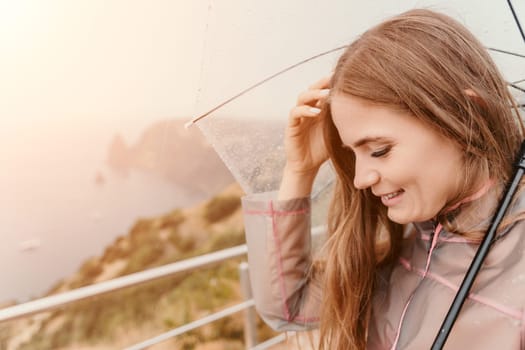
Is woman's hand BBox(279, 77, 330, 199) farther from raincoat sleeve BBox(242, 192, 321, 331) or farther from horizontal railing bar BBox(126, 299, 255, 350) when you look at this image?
horizontal railing bar BBox(126, 299, 255, 350)

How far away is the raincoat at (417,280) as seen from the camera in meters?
0.72

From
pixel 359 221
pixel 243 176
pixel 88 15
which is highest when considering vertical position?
pixel 88 15

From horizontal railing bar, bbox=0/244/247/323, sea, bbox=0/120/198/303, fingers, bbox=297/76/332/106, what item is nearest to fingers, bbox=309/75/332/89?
fingers, bbox=297/76/332/106

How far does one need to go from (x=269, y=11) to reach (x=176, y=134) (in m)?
1.93

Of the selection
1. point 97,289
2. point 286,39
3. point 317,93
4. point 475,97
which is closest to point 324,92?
point 317,93

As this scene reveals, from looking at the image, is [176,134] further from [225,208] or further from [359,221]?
[359,221]

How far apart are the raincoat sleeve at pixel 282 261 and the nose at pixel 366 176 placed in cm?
22

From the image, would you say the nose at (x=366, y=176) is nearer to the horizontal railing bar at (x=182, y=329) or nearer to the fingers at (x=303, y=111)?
the fingers at (x=303, y=111)

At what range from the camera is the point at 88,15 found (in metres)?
2.23

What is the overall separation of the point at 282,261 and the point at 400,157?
1.23 ft

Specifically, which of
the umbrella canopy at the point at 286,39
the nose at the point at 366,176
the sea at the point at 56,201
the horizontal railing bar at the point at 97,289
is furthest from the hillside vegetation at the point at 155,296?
the nose at the point at 366,176

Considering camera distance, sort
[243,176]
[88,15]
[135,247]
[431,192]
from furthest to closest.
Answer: [135,247], [88,15], [243,176], [431,192]

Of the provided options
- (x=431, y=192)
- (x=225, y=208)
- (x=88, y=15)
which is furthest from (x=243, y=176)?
(x=225, y=208)

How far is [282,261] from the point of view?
0.99 metres
